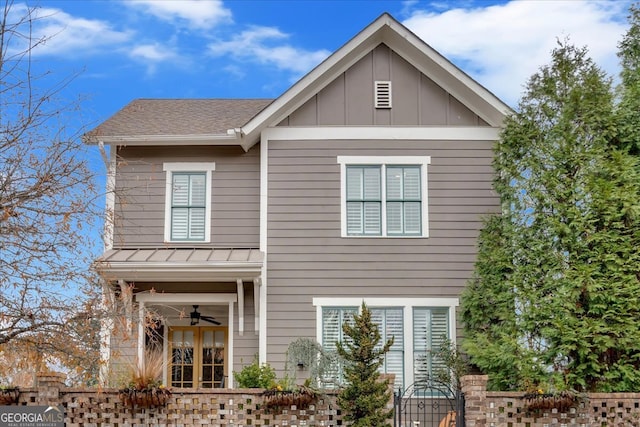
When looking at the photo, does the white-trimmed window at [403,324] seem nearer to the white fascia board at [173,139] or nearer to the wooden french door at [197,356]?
the wooden french door at [197,356]

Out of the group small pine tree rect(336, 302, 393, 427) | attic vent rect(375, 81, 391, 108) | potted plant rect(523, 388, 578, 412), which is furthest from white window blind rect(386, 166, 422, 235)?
potted plant rect(523, 388, 578, 412)

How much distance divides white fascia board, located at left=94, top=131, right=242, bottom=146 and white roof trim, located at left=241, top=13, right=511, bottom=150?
0.34m

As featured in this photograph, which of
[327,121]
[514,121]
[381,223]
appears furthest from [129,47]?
[514,121]

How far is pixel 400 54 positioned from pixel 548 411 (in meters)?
7.42

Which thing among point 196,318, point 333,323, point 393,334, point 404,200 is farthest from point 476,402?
point 196,318

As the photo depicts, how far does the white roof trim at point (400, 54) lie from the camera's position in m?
15.8

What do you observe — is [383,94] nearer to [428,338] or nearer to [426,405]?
[428,338]

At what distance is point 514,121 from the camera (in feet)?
49.4

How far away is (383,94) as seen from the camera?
16.3 m

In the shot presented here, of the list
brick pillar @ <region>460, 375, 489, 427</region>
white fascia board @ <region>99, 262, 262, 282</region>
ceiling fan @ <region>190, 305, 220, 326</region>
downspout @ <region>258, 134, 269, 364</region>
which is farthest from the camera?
ceiling fan @ <region>190, 305, 220, 326</region>

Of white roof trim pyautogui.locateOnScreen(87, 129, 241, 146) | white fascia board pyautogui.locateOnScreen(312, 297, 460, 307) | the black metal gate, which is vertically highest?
white roof trim pyautogui.locateOnScreen(87, 129, 241, 146)

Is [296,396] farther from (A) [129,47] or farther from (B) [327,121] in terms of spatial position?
(A) [129,47]

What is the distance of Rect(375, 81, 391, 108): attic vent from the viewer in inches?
642

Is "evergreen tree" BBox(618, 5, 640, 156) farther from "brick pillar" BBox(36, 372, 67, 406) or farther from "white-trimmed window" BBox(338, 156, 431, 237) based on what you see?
"brick pillar" BBox(36, 372, 67, 406)
